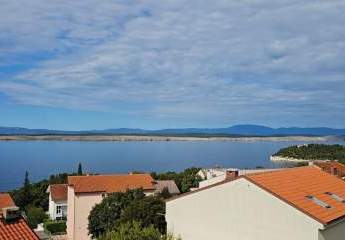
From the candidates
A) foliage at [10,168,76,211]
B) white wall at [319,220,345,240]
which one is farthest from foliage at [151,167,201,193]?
white wall at [319,220,345,240]

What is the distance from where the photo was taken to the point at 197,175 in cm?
7512

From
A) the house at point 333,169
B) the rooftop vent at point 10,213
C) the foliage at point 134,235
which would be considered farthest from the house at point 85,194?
the rooftop vent at point 10,213

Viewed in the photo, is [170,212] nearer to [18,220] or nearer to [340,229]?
[340,229]

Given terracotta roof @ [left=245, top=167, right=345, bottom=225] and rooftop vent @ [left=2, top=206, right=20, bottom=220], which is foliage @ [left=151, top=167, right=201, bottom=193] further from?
rooftop vent @ [left=2, top=206, right=20, bottom=220]

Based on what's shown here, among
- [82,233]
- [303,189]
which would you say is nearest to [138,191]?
[82,233]

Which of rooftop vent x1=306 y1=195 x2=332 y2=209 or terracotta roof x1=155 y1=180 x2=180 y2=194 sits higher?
rooftop vent x1=306 y1=195 x2=332 y2=209

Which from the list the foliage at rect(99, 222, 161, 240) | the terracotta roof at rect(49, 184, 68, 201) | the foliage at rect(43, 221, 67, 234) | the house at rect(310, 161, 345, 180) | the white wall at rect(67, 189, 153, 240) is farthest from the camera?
the terracotta roof at rect(49, 184, 68, 201)

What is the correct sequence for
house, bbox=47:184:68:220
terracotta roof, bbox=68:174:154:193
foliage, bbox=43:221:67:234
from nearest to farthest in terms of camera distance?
terracotta roof, bbox=68:174:154:193, foliage, bbox=43:221:67:234, house, bbox=47:184:68:220

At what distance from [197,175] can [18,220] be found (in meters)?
60.7

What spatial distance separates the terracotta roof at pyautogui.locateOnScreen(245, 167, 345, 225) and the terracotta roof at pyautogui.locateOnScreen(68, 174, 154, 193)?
25314 millimetres

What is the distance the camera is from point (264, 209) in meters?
24.5

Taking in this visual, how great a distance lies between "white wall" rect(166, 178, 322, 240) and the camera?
23.3m

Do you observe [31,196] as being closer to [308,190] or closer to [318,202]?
[308,190]

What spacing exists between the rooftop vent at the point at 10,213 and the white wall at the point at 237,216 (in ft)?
42.5
